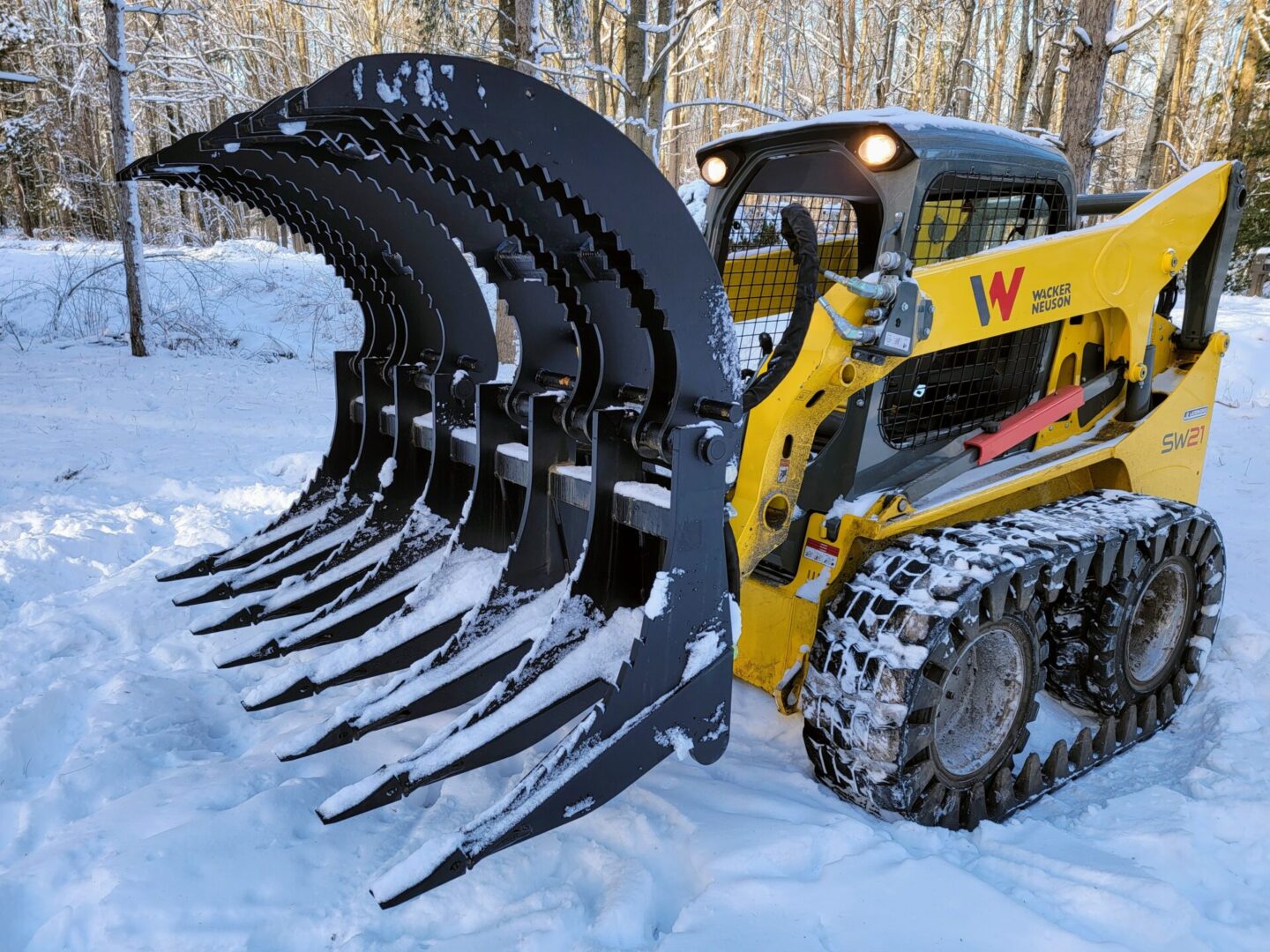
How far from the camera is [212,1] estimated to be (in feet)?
49.1

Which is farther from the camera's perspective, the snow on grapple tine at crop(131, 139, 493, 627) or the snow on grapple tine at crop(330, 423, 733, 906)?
the snow on grapple tine at crop(131, 139, 493, 627)

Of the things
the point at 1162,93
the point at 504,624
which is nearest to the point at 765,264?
the point at 504,624

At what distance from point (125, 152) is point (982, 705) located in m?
10.2

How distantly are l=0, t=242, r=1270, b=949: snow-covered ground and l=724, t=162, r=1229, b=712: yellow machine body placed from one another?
1.93 feet

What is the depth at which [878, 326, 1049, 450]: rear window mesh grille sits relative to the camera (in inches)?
114

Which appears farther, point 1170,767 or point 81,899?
point 1170,767

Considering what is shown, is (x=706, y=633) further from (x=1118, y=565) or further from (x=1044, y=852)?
(x=1118, y=565)

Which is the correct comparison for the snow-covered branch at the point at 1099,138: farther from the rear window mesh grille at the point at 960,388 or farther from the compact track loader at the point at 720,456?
the rear window mesh grille at the point at 960,388

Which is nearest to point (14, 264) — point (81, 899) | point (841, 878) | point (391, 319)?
point (391, 319)

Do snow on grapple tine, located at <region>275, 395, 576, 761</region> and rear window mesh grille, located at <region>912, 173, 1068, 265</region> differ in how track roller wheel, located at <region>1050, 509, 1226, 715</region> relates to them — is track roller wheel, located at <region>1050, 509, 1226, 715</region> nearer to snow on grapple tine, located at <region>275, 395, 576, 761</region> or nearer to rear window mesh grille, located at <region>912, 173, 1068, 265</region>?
rear window mesh grille, located at <region>912, 173, 1068, 265</region>

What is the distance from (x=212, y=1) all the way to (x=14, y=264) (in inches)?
216

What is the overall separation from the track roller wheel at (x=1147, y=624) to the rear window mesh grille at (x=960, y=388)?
26.5 inches

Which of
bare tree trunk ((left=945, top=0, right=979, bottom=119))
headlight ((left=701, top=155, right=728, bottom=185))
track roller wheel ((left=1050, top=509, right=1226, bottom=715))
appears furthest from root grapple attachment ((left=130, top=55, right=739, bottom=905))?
bare tree trunk ((left=945, top=0, right=979, bottom=119))

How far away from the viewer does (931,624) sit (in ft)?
7.71
